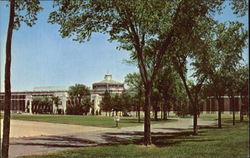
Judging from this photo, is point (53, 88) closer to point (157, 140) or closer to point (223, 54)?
point (223, 54)

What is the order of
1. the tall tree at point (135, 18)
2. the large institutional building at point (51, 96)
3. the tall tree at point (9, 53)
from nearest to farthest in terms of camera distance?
the tall tree at point (9, 53), the tall tree at point (135, 18), the large institutional building at point (51, 96)

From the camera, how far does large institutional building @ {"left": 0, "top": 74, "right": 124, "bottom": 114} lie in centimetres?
9762

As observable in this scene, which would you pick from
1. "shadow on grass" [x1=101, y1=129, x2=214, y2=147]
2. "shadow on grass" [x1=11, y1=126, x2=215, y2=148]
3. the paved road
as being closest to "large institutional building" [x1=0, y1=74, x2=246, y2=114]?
the paved road

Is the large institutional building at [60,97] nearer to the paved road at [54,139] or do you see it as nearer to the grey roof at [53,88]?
the grey roof at [53,88]

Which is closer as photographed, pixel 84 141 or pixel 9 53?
pixel 9 53

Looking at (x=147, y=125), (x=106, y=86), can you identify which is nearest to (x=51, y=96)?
(x=106, y=86)

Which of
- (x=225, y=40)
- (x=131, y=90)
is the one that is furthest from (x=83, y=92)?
(x=225, y=40)

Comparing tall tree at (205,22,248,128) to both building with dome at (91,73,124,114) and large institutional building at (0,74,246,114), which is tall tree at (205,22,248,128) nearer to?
large institutional building at (0,74,246,114)

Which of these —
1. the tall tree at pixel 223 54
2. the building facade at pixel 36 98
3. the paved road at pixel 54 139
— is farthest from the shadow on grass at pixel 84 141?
the building facade at pixel 36 98

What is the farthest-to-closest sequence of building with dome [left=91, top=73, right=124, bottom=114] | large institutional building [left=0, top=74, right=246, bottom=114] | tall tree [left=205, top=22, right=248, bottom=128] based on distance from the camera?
building with dome [left=91, top=73, right=124, bottom=114] → large institutional building [left=0, top=74, right=246, bottom=114] → tall tree [left=205, top=22, right=248, bottom=128]

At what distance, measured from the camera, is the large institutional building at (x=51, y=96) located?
97.6 meters

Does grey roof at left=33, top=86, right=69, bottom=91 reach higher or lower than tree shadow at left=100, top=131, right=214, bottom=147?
higher

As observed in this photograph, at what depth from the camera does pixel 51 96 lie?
98875 mm

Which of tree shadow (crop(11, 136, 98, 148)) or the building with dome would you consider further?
the building with dome
